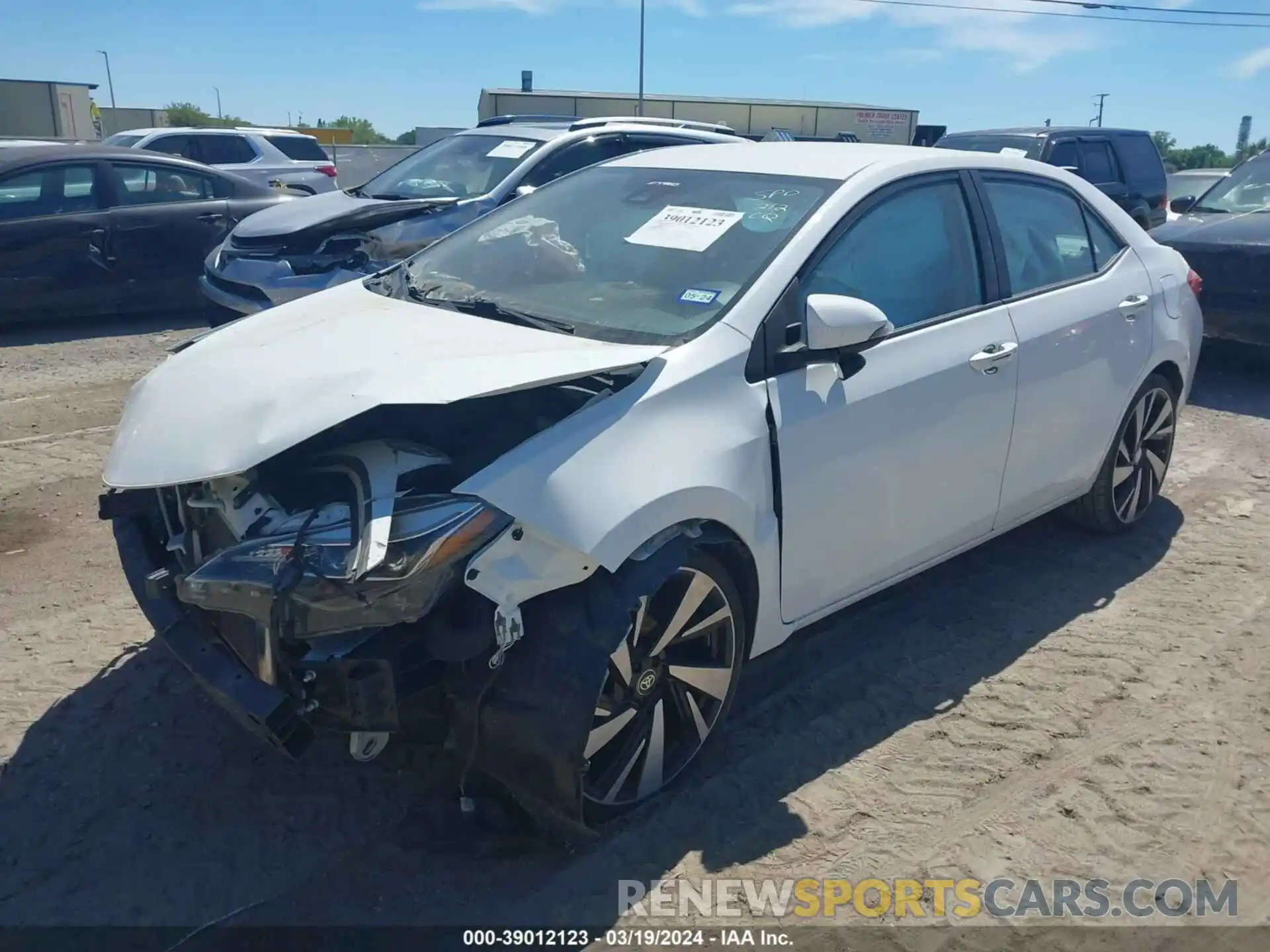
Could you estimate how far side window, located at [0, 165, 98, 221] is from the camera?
8.88 meters

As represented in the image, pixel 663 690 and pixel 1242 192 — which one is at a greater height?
pixel 1242 192

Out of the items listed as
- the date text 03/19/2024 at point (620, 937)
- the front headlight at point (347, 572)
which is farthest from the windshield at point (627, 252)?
the date text 03/19/2024 at point (620, 937)

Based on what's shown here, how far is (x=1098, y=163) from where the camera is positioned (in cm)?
1334

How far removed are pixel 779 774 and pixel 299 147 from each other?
1640cm

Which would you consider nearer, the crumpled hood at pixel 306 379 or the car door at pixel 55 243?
the crumpled hood at pixel 306 379

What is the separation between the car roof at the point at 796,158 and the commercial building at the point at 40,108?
45.6 metres

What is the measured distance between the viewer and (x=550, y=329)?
3.40 metres

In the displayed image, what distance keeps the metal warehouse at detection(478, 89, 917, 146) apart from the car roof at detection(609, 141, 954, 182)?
35167 mm

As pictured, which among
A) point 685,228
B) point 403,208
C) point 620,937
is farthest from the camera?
point 403,208

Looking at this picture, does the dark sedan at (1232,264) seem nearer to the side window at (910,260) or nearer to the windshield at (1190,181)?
the side window at (910,260)

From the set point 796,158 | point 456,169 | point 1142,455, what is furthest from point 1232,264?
point 456,169

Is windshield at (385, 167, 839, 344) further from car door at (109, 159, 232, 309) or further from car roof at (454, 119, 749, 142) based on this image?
car door at (109, 159, 232, 309)

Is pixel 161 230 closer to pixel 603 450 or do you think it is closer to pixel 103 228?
pixel 103 228

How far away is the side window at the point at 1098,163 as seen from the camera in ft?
→ 43.1
